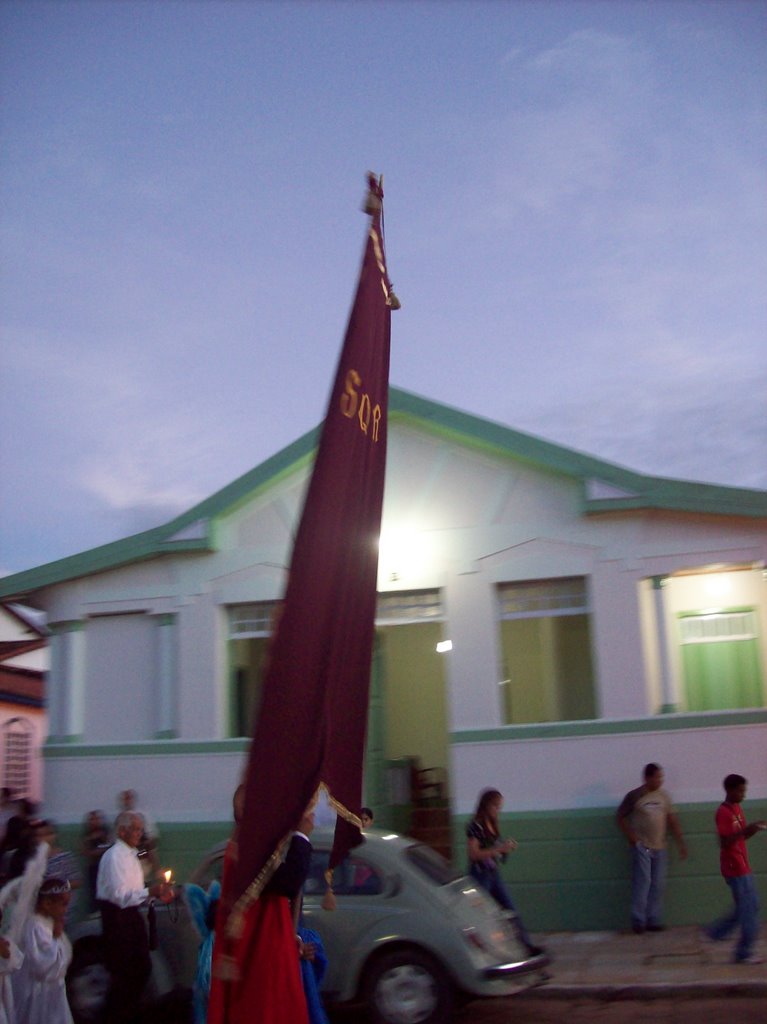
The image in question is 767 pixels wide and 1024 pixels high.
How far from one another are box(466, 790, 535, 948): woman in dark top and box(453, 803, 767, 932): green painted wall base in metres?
2.08

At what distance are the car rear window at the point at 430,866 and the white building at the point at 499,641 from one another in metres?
3.58

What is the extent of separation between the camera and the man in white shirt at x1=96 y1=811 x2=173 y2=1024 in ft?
25.3

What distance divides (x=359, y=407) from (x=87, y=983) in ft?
21.3

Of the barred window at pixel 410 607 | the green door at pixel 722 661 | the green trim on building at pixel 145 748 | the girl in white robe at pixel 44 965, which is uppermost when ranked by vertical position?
the barred window at pixel 410 607

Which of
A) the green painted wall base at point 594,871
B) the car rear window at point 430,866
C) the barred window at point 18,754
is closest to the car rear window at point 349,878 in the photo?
the car rear window at point 430,866

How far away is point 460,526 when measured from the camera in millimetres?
13547

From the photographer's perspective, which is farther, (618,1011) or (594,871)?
(594,871)

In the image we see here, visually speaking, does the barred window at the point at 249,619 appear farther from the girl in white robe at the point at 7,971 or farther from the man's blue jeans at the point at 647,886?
the girl in white robe at the point at 7,971

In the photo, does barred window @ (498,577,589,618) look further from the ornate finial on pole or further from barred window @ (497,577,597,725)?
the ornate finial on pole

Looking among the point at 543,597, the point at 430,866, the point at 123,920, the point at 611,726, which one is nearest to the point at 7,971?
the point at 123,920

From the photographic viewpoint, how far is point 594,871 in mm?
12312

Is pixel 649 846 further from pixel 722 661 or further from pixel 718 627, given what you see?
pixel 718 627

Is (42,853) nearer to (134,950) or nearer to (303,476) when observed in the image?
(134,950)

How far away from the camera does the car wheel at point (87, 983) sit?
9.04 m
